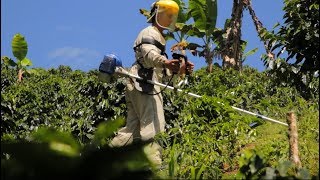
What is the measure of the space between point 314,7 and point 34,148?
4.94m

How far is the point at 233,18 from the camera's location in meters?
18.3

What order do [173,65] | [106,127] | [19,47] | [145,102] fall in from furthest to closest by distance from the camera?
[19,47] → [145,102] → [173,65] → [106,127]

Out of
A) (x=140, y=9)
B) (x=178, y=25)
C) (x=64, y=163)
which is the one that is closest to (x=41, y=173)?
(x=64, y=163)

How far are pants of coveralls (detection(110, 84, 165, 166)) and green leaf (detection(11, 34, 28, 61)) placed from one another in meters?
12.3

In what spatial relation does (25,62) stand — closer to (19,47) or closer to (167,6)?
(19,47)

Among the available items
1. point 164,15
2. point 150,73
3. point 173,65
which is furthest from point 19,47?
point 173,65

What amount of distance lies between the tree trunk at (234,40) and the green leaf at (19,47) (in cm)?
588

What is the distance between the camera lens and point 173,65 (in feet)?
17.5

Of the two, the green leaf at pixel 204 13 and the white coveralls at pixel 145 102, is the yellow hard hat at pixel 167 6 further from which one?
the green leaf at pixel 204 13

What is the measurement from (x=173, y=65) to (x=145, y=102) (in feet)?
1.62

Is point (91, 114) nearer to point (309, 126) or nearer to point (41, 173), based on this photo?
point (309, 126)

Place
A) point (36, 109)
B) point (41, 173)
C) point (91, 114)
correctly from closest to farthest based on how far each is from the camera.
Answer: point (41, 173), point (91, 114), point (36, 109)

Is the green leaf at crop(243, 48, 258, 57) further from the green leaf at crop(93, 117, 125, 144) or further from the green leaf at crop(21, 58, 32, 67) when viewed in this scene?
the green leaf at crop(93, 117, 125, 144)

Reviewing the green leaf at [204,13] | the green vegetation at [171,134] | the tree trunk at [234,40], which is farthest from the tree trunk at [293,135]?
the tree trunk at [234,40]
